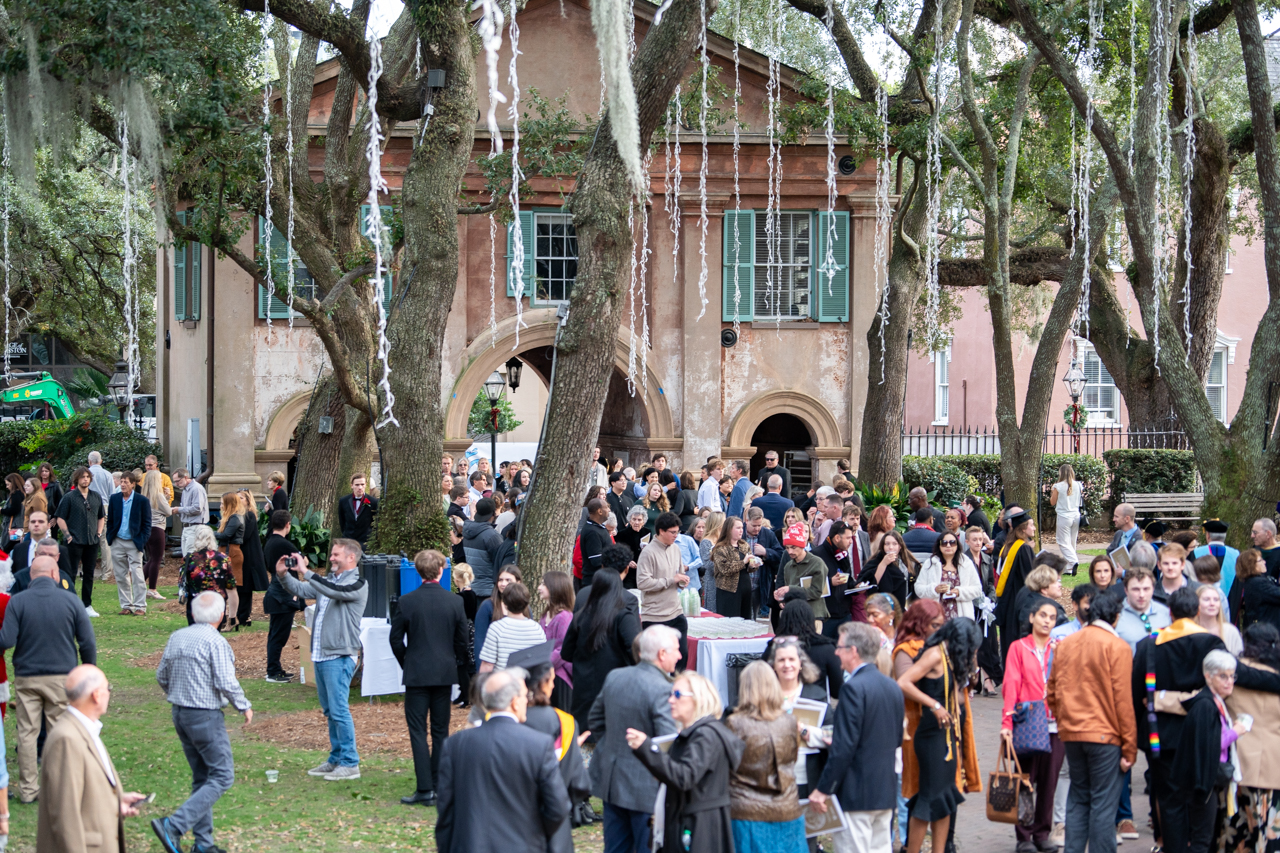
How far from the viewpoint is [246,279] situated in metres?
22.6

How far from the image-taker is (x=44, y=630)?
8117mm

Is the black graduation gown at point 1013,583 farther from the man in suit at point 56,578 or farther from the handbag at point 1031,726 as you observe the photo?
the man in suit at point 56,578

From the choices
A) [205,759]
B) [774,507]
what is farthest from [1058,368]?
[205,759]

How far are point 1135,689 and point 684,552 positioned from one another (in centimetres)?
547

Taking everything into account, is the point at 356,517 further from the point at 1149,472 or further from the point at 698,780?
the point at 1149,472

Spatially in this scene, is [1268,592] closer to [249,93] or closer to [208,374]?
[249,93]

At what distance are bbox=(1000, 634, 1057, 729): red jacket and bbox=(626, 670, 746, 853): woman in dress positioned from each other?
2.34 m

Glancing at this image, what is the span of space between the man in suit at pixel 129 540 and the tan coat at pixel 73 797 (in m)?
10.9

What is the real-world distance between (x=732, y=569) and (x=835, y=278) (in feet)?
42.5

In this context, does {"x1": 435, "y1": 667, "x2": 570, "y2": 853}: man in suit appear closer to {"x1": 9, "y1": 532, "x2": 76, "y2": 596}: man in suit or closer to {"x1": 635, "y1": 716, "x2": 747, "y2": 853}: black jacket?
{"x1": 635, "y1": 716, "x2": 747, "y2": 853}: black jacket

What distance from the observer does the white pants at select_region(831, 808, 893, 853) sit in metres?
6.30

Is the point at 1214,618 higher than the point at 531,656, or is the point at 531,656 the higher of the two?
the point at 1214,618

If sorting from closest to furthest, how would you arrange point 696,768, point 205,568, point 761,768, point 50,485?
point 696,768 < point 761,768 < point 205,568 < point 50,485

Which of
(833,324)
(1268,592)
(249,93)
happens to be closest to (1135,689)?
(1268,592)
